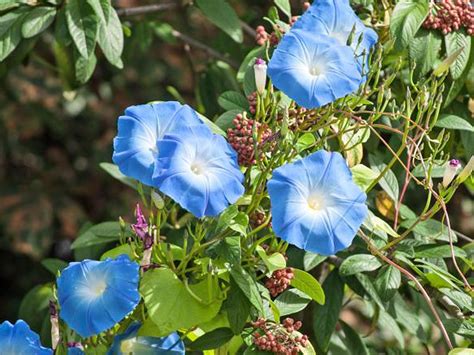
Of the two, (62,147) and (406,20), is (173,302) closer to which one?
(406,20)

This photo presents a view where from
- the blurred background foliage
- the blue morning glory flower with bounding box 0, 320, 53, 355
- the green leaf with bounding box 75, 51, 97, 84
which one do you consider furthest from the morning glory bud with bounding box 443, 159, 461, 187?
the blurred background foliage

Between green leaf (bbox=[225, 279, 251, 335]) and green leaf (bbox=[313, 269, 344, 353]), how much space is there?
0.92 ft

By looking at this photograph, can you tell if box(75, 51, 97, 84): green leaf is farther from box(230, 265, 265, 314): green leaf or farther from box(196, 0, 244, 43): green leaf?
box(230, 265, 265, 314): green leaf

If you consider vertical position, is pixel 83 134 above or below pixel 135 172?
below

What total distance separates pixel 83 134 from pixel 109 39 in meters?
1.50

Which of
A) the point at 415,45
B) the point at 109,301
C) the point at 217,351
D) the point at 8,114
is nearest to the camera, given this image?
the point at 109,301

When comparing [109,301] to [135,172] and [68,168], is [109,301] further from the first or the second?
[68,168]

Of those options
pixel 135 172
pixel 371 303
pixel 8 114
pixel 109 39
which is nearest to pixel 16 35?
pixel 109 39

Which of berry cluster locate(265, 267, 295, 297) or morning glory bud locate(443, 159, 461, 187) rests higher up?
morning glory bud locate(443, 159, 461, 187)

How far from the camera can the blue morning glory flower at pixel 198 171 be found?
1125 millimetres

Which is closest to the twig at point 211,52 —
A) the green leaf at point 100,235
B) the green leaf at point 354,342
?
the green leaf at point 100,235

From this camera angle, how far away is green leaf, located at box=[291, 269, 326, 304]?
1.28 metres

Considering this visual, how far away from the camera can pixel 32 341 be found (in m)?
1.21

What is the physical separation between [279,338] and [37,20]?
69 centimetres
